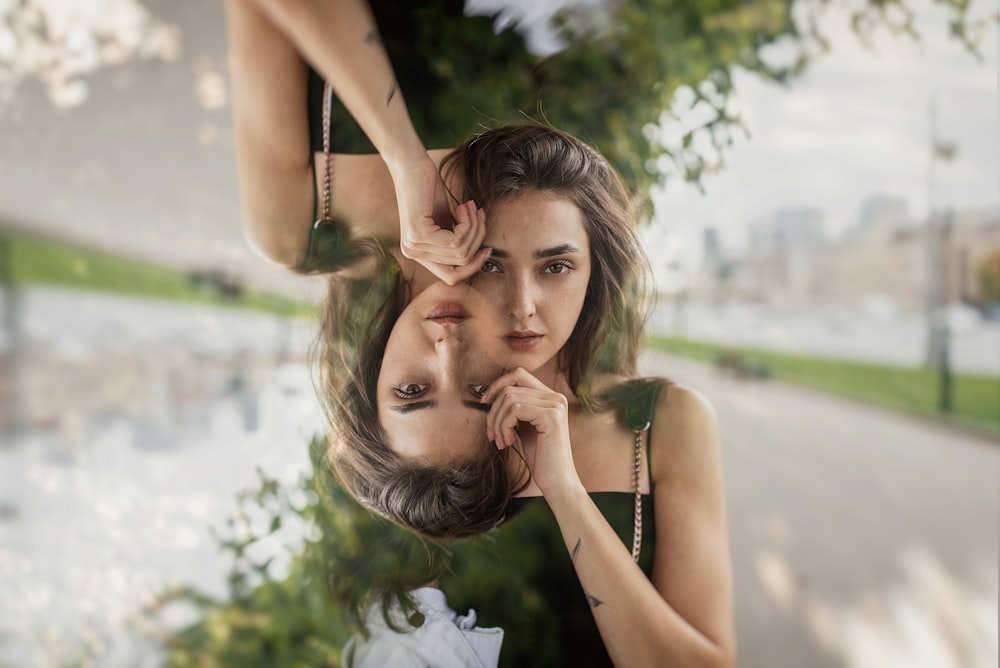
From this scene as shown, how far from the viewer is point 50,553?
1.36m

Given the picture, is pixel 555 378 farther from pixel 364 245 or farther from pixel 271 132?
pixel 271 132

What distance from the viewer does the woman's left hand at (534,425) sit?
1.12 meters

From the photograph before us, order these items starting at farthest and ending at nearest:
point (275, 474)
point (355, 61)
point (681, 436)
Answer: point (275, 474), point (681, 436), point (355, 61)

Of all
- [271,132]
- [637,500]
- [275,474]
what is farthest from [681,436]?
[271,132]

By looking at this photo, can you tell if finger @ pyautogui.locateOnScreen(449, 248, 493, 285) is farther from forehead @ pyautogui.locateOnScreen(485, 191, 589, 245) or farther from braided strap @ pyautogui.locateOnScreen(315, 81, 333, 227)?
braided strap @ pyautogui.locateOnScreen(315, 81, 333, 227)

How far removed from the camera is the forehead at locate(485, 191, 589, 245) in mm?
1116

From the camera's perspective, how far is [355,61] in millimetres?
1080

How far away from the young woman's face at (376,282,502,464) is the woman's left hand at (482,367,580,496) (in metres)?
Result: 0.03

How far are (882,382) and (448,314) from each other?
0.92 metres

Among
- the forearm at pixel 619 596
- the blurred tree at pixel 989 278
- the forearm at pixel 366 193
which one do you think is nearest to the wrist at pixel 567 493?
the forearm at pixel 619 596

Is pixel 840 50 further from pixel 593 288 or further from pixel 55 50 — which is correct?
pixel 55 50

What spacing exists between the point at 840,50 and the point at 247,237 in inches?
47.3

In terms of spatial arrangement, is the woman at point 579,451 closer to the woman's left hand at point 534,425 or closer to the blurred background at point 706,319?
the woman's left hand at point 534,425

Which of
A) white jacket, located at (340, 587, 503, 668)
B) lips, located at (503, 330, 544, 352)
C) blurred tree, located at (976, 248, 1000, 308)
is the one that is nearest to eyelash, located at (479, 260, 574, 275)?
lips, located at (503, 330, 544, 352)
